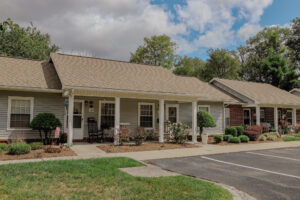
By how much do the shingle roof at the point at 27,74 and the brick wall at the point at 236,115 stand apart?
1372 cm

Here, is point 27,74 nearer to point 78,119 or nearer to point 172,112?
point 78,119

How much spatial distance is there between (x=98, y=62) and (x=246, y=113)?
Answer: 550 inches

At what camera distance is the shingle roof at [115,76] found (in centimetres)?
1176

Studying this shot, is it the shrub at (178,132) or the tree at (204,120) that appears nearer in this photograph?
the shrub at (178,132)

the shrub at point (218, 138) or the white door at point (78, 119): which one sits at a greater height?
the white door at point (78, 119)

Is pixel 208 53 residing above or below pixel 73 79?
above

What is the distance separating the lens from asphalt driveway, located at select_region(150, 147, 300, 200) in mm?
5066

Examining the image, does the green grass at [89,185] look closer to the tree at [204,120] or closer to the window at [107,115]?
the window at [107,115]

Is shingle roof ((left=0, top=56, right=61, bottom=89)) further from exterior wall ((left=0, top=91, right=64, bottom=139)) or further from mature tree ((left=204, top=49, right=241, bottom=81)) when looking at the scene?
mature tree ((left=204, top=49, right=241, bottom=81))

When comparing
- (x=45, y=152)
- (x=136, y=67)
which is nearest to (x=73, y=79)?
(x=45, y=152)

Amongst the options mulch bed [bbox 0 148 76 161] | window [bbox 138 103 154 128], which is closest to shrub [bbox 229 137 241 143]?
window [bbox 138 103 154 128]

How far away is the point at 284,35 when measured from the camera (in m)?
40.8

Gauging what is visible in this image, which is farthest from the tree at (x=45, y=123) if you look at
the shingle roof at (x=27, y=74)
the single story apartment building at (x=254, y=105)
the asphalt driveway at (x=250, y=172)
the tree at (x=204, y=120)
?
the single story apartment building at (x=254, y=105)

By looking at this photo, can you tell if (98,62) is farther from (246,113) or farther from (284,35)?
(284,35)
